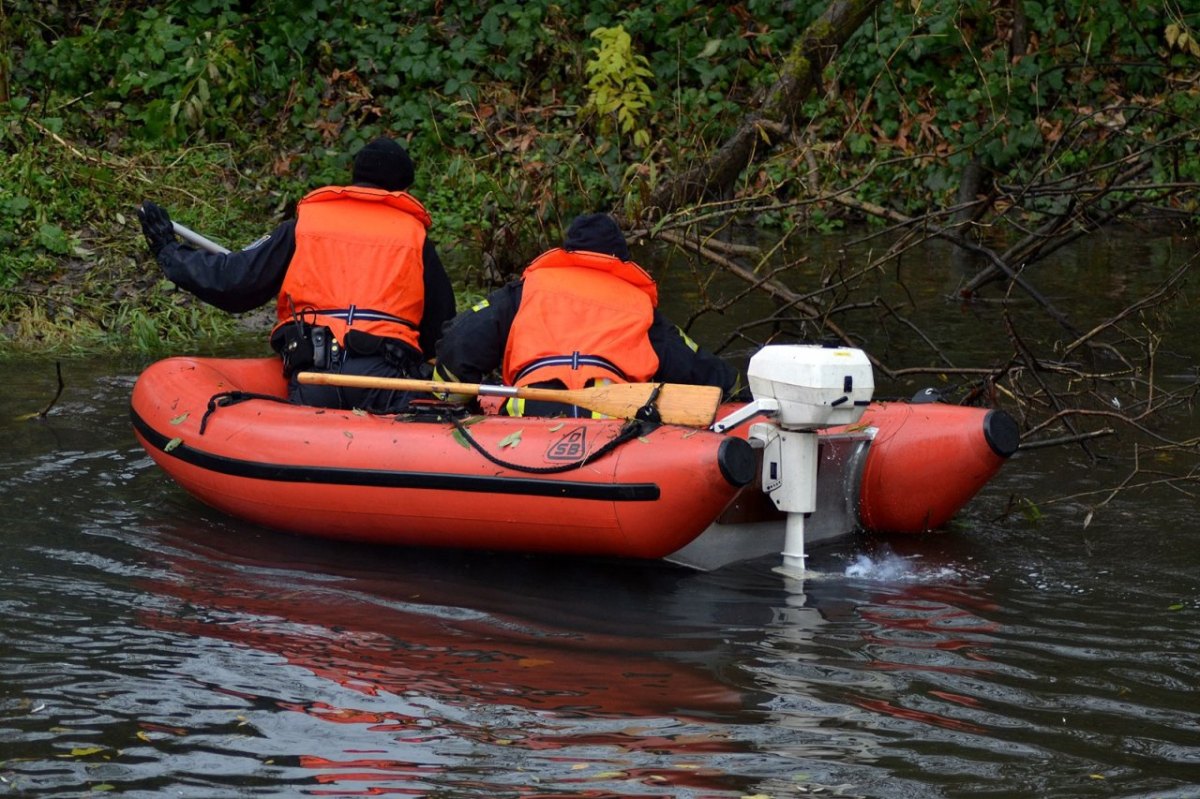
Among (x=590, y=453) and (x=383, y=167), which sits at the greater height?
(x=383, y=167)

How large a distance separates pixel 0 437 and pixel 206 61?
5.79 metres

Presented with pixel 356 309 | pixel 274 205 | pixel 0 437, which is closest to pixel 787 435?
pixel 356 309

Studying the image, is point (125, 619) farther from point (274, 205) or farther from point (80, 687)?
point (274, 205)

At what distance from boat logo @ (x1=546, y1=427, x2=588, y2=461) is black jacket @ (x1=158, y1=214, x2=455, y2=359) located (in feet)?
4.13

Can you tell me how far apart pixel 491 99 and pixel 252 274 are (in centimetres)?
686

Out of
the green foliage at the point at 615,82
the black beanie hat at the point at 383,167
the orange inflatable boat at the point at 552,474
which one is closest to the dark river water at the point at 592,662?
the orange inflatable boat at the point at 552,474

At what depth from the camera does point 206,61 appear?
1244 cm

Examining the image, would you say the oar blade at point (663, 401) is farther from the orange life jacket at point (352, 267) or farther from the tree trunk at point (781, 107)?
the tree trunk at point (781, 107)

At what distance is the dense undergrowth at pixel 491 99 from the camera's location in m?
10.4

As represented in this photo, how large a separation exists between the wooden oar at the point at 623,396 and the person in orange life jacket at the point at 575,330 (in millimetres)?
144

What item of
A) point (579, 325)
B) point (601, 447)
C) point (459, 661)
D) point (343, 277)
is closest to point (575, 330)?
point (579, 325)

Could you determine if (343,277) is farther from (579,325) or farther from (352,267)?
(579,325)

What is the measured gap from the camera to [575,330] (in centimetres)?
590

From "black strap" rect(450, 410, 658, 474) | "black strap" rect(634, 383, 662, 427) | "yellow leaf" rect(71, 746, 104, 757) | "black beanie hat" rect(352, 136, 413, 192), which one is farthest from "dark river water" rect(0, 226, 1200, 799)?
"black beanie hat" rect(352, 136, 413, 192)
